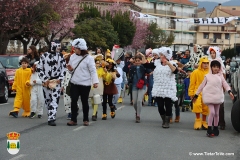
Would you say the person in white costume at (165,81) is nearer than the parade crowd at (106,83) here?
No

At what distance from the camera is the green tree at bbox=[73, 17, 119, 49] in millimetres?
62594

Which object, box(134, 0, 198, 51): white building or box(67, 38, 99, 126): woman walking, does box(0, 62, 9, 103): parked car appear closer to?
box(67, 38, 99, 126): woman walking

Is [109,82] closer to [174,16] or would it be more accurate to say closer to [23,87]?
[23,87]

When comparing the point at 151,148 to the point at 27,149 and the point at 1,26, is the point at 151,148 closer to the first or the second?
the point at 27,149

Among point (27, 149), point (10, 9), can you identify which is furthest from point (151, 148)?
point (10, 9)

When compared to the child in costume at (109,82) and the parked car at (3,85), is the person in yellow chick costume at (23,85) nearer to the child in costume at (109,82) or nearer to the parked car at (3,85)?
the child in costume at (109,82)

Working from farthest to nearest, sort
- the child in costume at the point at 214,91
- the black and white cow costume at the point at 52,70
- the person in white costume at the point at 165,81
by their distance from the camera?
1. the black and white cow costume at the point at 52,70
2. the person in white costume at the point at 165,81
3. the child in costume at the point at 214,91

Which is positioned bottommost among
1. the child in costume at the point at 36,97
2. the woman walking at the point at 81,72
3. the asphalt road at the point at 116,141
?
the asphalt road at the point at 116,141

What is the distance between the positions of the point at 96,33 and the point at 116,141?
52.8m

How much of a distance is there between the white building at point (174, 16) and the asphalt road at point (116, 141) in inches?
4414

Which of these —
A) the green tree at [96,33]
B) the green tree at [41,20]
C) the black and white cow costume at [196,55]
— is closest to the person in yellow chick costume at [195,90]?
the black and white cow costume at [196,55]

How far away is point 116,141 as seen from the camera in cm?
1137

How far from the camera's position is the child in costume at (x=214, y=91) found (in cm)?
1252

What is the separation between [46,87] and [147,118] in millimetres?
3565
